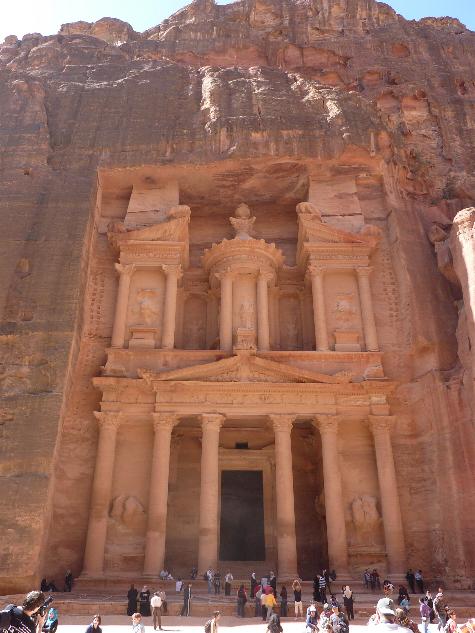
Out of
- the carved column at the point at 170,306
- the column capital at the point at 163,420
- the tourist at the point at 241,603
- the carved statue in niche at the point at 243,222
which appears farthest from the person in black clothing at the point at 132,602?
the carved statue in niche at the point at 243,222

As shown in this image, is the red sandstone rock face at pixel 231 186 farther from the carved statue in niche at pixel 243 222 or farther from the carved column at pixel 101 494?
the carved statue in niche at pixel 243 222

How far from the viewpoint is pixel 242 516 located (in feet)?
67.4

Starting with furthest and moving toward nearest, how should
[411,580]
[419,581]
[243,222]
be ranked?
1. [243,222]
2. [411,580]
3. [419,581]

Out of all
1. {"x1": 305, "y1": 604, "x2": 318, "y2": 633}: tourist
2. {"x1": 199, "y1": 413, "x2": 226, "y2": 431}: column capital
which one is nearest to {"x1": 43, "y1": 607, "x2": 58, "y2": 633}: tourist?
{"x1": 305, "y1": 604, "x2": 318, "y2": 633}: tourist

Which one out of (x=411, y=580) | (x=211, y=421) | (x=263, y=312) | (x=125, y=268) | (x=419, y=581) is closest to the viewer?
(x=419, y=581)

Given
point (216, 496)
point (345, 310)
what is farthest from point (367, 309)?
point (216, 496)

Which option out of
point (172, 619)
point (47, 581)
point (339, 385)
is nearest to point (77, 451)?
point (47, 581)

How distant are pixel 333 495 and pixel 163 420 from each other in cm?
597

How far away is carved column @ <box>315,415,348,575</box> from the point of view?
17109 millimetres

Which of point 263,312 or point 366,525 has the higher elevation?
point 263,312

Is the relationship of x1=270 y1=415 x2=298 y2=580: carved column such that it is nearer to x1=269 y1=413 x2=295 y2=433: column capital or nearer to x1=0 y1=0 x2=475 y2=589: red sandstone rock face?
x1=269 y1=413 x2=295 y2=433: column capital

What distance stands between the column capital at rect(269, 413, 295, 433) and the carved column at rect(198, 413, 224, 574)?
68.7 inches

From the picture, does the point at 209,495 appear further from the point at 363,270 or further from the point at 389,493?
the point at 363,270

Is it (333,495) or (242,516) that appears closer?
(333,495)
